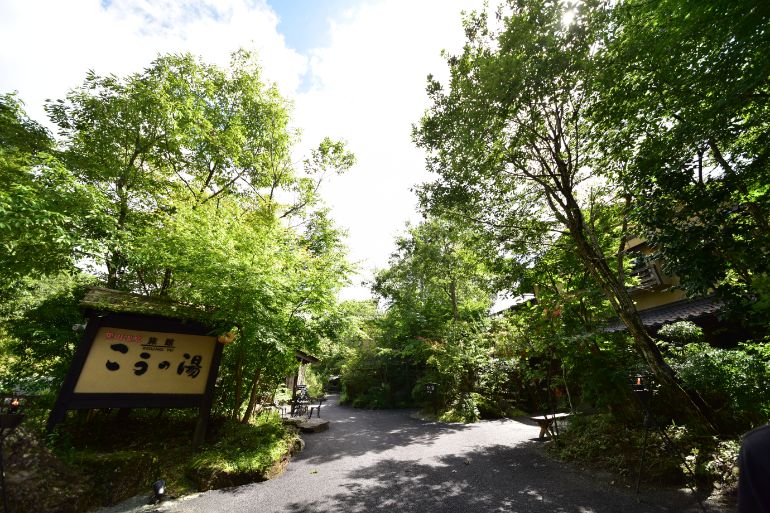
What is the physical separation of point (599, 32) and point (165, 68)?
531 inches

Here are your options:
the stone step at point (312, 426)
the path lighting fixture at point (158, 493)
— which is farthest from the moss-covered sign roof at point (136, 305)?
the stone step at point (312, 426)

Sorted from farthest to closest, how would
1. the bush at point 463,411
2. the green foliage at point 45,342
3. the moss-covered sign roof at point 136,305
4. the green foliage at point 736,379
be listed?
the bush at point 463,411 → the green foliage at point 45,342 → the moss-covered sign roof at point 136,305 → the green foliage at point 736,379

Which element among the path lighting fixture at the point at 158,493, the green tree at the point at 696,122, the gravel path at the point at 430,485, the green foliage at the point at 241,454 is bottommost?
the gravel path at the point at 430,485

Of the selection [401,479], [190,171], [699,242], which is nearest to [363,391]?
[401,479]

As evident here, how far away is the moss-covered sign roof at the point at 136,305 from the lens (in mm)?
7152

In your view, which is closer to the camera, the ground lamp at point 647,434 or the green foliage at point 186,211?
the ground lamp at point 647,434

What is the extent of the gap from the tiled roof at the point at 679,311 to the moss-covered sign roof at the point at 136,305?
12001mm

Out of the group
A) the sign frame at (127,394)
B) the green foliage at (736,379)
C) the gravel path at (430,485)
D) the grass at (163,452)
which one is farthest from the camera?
the sign frame at (127,394)

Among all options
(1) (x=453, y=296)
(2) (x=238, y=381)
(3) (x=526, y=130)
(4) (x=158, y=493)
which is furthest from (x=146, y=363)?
(1) (x=453, y=296)

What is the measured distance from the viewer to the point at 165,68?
11.1 metres

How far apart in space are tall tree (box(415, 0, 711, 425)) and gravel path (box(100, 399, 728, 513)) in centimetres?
288

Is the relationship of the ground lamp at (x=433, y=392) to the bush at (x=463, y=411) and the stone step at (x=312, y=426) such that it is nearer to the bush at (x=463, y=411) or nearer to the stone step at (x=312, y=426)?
the bush at (x=463, y=411)

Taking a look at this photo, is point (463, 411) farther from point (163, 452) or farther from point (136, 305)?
point (136, 305)

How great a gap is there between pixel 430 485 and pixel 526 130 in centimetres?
839
